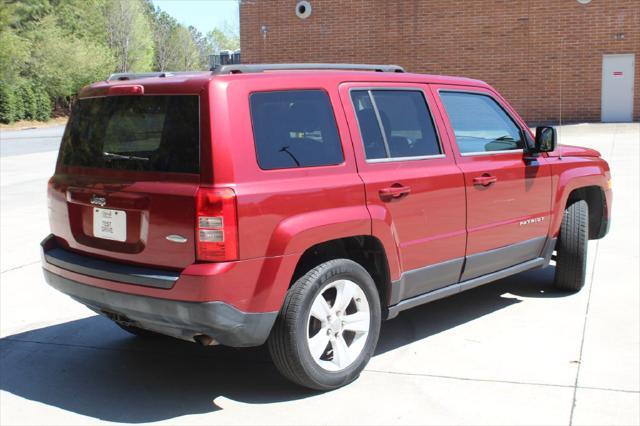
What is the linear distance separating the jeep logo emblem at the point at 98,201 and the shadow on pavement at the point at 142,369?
1.15 m

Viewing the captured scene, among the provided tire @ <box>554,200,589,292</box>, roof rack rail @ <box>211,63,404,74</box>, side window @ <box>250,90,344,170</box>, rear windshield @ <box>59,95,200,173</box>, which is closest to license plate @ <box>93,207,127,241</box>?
rear windshield @ <box>59,95,200,173</box>

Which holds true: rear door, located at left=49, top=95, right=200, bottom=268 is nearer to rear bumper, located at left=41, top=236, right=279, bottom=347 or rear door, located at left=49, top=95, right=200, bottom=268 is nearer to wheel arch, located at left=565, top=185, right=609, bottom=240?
rear bumper, located at left=41, top=236, right=279, bottom=347

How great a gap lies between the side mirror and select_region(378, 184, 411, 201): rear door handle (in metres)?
1.59

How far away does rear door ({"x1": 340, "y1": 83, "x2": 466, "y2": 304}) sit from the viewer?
185 inches

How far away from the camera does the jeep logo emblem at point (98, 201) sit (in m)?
4.38

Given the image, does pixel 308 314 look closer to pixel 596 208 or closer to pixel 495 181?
pixel 495 181

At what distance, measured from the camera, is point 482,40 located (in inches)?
1081

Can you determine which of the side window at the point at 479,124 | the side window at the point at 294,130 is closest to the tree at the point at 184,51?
the side window at the point at 479,124

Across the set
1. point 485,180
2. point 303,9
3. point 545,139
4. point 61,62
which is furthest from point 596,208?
point 61,62

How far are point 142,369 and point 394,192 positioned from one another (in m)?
2.01

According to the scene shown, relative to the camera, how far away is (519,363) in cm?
493

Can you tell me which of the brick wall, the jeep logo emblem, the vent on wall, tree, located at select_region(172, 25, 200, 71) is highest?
tree, located at select_region(172, 25, 200, 71)

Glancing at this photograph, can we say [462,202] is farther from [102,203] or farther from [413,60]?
[413,60]

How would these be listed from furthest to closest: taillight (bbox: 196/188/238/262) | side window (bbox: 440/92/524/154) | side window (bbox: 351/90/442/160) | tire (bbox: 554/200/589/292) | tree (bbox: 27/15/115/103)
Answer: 1. tree (bbox: 27/15/115/103)
2. tire (bbox: 554/200/589/292)
3. side window (bbox: 440/92/524/154)
4. side window (bbox: 351/90/442/160)
5. taillight (bbox: 196/188/238/262)
